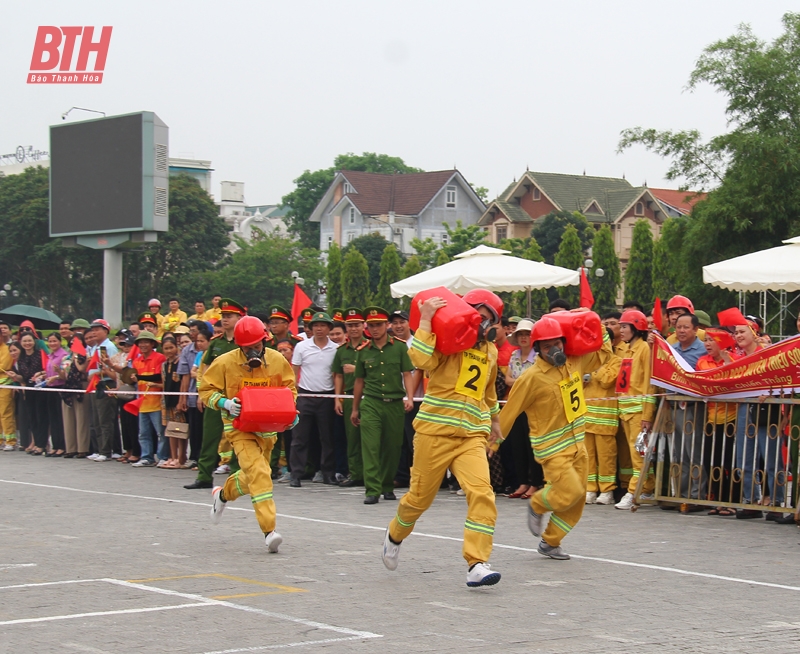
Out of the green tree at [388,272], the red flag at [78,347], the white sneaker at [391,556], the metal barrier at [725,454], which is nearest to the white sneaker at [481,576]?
the white sneaker at [391,556]

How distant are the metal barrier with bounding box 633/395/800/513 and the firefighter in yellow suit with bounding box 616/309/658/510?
4.3 inches

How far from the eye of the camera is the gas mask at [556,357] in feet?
30.0

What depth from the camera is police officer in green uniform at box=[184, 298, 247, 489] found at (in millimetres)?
13883

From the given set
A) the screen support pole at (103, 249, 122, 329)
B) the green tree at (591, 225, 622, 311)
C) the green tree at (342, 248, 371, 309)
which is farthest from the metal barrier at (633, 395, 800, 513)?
the green tree at (342, 248, 371, 309)

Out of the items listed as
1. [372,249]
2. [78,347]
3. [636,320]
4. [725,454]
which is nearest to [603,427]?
[636,320]

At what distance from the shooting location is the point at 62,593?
7.86 meters

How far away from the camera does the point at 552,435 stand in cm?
918

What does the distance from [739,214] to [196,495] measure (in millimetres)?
22918

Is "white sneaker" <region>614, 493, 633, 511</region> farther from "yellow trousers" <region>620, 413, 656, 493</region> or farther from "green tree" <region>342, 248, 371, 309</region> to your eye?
"green tree" <region>342, 248, 371, 309</region>

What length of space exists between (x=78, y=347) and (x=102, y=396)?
4.52ft

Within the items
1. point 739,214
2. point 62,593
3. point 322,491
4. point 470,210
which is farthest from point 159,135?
point 470,210

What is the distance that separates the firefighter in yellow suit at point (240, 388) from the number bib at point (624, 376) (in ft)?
14.9

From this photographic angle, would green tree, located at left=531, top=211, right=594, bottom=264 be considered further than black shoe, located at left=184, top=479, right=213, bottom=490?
Yes

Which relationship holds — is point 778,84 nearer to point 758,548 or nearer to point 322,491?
point 322,491
